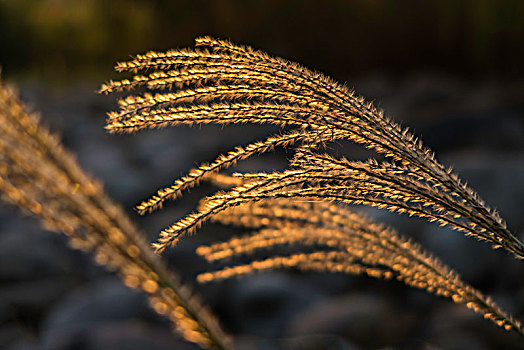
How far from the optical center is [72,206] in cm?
57

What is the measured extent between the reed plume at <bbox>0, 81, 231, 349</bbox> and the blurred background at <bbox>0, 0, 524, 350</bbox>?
30.0 inches

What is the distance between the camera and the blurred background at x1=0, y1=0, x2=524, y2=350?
1479mm

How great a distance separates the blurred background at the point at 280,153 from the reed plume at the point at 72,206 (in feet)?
2.50

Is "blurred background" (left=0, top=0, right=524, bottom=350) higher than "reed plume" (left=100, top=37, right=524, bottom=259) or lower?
higher

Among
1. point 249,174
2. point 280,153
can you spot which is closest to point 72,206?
point 249,174

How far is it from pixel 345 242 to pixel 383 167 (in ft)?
0.57

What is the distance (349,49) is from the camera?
2787 millimetres

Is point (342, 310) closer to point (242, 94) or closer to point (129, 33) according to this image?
point (242, 94)

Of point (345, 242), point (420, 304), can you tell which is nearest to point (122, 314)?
point (420, 304)

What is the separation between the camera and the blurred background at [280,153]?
1.48 m

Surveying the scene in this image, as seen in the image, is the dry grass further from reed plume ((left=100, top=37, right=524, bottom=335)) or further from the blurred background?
the blurred background

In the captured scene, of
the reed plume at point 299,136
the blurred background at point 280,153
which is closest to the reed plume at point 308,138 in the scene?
the reed plume at point 299,136

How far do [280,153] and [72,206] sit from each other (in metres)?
1.88

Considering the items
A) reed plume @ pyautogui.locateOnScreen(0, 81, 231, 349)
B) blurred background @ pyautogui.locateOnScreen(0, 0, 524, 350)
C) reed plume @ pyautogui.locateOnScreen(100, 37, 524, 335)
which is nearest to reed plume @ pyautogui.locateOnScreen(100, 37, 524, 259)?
reed plume @ pyautogui.locateOnScreen(100, 37, 524, 335)
